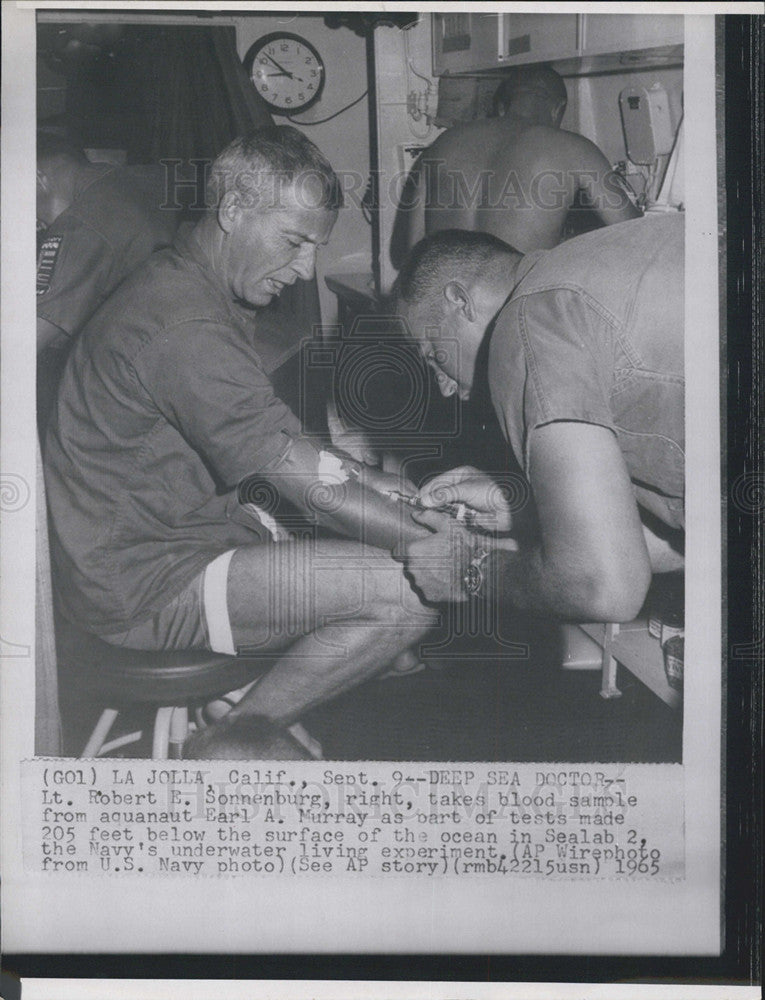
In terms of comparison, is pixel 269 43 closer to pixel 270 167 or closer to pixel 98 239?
pixel 270 167

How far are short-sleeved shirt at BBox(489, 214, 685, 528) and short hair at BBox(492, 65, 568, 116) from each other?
0.39 meters

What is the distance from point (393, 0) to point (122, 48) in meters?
0.76

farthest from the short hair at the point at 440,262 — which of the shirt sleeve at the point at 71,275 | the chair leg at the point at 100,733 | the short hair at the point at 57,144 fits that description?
the chair leg at the point at 100,733

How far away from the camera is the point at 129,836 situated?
7.55ft

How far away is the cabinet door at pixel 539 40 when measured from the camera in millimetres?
2340

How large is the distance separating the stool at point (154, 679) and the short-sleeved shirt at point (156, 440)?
0.28 feet

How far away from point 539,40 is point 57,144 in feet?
4.45

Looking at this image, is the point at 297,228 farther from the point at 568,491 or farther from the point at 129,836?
the point at 129,836

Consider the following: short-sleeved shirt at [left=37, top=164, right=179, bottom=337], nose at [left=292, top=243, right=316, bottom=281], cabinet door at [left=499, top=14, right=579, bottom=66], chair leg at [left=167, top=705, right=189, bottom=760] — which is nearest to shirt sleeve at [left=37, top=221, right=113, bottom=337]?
short-sleeved shirt at [left=37, top=164, right=179, bottom=337]

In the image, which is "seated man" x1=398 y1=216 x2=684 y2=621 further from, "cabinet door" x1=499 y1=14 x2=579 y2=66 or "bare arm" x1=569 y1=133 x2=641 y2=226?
Result: "cabinet door" x1=499 y1=14 x2=579 y2=66

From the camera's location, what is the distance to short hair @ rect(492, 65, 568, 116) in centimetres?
234

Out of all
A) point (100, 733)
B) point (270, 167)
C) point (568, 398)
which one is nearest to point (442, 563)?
point (568, 398)

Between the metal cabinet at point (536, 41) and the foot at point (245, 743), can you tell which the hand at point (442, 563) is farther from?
the metal cabinet at point (536, 41)

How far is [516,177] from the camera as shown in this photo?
235cm
